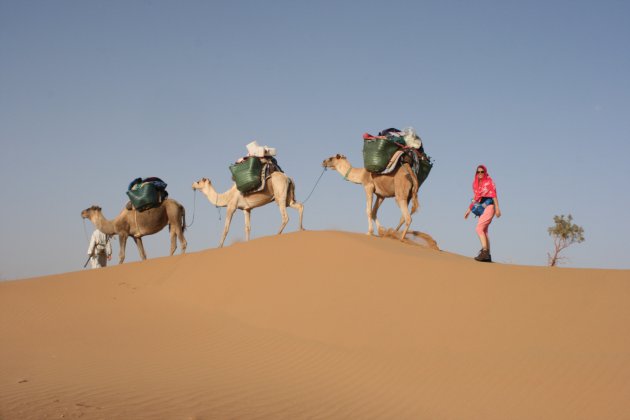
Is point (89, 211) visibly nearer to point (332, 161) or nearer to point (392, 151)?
point (332, 161)

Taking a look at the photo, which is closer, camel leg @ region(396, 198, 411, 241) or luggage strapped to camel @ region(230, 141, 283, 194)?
camel leg @ region(396, 198, 411, 241)

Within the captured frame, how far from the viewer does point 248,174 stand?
53.2 ft

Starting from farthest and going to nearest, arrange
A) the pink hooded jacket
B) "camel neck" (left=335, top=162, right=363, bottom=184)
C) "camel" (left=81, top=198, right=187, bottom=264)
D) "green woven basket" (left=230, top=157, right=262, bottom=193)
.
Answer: "camel" (left=81, top=198, right=187, bottom=264) < "green woven basket" (left=230, top=157, right=262, bottom=193) < "camel neck" (left=335, top=162, right=363, bottom=184) < the pink hooded jacket

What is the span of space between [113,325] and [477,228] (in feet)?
24.4

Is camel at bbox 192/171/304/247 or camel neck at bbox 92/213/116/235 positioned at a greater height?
camel at bbox 192/171/304/247

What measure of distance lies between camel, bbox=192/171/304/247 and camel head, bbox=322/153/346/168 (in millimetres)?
1109

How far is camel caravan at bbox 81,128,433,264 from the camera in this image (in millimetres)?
14766

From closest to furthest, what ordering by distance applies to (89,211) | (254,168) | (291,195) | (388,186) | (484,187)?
(484,187)
(388,186)
(254,168)
(291,195)
(89,211)

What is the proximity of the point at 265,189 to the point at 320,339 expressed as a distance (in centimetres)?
782

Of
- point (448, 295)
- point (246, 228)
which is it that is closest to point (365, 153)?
point (246, 228)

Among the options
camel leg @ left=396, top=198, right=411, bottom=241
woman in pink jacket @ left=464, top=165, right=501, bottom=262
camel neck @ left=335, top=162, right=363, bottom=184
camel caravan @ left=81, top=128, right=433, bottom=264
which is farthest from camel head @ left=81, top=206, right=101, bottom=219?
woman in pink jacket @ left=464, top=165, right=501, bottom=262

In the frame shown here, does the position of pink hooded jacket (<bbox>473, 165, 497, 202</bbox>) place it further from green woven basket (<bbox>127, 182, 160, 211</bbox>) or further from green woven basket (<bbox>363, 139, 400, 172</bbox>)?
Result: green woven basket (<bbox>127, 182, 160, 211</bbox>)

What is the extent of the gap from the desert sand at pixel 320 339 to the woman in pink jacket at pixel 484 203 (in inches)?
34.5

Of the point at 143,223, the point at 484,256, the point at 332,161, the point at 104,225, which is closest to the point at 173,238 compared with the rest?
the point at 143,223
